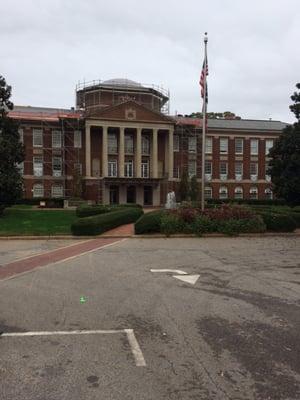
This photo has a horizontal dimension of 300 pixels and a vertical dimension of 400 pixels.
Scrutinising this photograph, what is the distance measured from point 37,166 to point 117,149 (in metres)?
11.7

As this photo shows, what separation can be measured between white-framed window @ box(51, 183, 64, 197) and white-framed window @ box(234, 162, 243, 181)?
27.6 m

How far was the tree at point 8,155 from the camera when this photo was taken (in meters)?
32.8

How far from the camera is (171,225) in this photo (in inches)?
894

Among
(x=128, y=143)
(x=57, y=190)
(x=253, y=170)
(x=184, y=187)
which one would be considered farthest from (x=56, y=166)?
(x=253, y=170)

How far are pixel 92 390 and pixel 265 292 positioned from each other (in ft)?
20.0

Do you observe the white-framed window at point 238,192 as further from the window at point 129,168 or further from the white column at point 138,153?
the window at point 129,168

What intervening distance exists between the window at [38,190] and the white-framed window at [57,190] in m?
1.55

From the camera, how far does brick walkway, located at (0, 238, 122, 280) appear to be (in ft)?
42.3

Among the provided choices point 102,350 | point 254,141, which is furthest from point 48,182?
point 102,350

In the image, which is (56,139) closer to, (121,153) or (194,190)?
(121,153)

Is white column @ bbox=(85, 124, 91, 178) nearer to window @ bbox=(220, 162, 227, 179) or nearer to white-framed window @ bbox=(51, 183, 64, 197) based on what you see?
white-framed window @ bbox=(51, 183, 64, 197)

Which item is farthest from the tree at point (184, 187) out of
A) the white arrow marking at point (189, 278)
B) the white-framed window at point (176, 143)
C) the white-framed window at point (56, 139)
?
the white arrow marking at point (189, 278)

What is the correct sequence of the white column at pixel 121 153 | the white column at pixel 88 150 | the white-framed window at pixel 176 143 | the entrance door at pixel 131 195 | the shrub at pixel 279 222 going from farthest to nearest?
the white-framed window at pixel 176 143 < the entrance door at pixel 131 195 < the white column at pixel 121 153 < the white column at pixel 88 150 < the shrub at pixel 279 222

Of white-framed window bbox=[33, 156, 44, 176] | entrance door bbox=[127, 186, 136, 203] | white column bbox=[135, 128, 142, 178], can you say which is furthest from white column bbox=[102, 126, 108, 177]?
white-framed window bbox=[33, 156, 44, 176]
